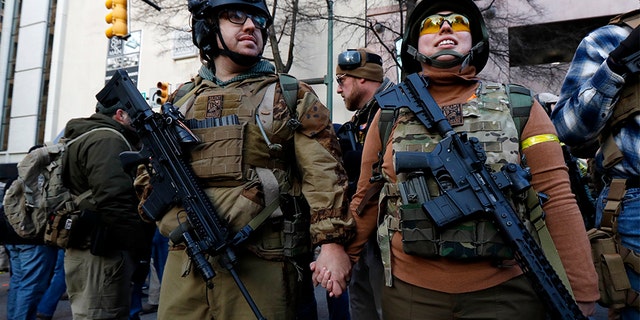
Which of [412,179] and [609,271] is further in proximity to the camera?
[609,271]

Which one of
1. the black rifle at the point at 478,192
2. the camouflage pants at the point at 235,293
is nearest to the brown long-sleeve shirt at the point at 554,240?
the black rifle at the point at 478,192

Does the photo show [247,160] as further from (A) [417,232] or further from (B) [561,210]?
(B) [561,210]

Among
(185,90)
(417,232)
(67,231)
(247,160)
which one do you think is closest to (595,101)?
(417,232)

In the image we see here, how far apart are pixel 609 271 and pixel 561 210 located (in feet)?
1.54

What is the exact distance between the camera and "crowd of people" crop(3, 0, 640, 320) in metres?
1.69

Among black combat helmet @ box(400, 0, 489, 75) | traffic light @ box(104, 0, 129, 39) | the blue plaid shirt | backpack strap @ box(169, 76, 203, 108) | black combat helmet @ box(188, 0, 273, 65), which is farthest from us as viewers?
traffic light @ box(104, 0, 129, 39)

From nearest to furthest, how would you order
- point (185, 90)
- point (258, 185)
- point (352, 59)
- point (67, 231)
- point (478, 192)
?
1. point (478, 192)
2. point (258, 185)
3. point (185, 90)
4. point (67, 231)
5. point (352, 59)

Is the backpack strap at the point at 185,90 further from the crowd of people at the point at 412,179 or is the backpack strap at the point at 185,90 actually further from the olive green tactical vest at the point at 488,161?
the olive green tactical vest at the point at 488,161

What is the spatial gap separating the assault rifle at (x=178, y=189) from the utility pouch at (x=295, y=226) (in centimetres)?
19

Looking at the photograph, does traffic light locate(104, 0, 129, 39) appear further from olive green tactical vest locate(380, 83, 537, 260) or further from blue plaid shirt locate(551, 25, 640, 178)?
blue plaid shirt locate(551, 25, 640, 178)

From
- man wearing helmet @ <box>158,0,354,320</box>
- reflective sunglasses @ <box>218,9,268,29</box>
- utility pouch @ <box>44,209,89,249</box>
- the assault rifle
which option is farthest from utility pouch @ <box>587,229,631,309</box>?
utility pouch @ <box>44,209,89,249</box>

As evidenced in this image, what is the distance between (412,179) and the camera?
1.78 meters

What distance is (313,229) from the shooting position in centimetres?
199

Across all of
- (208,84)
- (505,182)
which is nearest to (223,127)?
(208,84)
